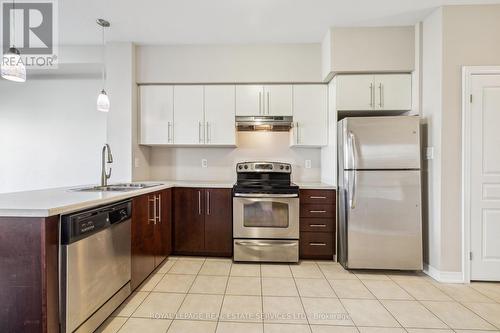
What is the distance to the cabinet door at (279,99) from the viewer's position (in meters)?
3.23

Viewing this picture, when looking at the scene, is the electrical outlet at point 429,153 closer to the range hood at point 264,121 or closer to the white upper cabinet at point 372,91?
the white upper cabinet at point 372,91

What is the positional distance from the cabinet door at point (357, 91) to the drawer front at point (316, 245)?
147 centimetres

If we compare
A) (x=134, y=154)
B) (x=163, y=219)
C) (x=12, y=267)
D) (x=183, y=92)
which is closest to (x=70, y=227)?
(x=12, y=267)

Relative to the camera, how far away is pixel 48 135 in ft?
12.6

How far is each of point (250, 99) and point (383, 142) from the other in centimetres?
162

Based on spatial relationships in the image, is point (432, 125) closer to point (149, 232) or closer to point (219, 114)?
point (219, 114)

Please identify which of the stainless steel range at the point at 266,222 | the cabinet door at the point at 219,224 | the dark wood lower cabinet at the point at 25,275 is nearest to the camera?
the dark wood lower cabinet at the point at 25,275

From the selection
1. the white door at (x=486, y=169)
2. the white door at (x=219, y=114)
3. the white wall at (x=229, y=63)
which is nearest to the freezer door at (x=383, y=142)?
the white door at (x=486, y=169)

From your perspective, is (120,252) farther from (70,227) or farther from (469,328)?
(469,328)

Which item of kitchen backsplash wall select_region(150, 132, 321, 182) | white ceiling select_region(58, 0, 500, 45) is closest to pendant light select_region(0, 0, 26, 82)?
white ceiling select_region(58, 0, 500, 45)

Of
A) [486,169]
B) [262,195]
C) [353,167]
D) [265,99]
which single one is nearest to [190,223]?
[262,195]

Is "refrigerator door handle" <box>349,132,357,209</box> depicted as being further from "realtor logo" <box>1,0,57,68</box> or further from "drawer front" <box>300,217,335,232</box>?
"realtor logo" <box>1,0,57,68</box>

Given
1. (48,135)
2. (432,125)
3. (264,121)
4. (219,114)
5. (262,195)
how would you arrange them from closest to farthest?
(432,125), (262,195), (264,121), (219,114), (48,135)

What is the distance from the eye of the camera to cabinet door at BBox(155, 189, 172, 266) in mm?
2590
